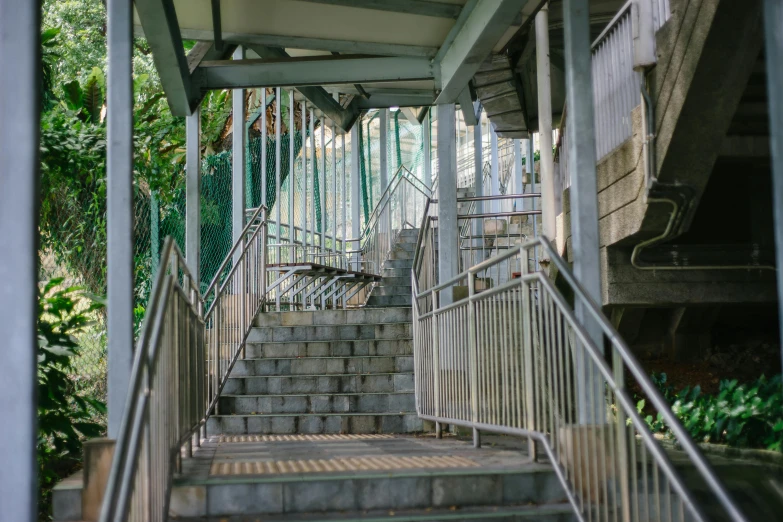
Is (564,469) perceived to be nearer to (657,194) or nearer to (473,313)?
(473,313)

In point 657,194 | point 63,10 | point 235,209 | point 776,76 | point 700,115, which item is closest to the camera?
point 776,76

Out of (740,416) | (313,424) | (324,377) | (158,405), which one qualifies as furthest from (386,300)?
(158,405)

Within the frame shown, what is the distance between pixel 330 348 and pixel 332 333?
38cm

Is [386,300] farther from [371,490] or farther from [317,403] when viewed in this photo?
[371,490]

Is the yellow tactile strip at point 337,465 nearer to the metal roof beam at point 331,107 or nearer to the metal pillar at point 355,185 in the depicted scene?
the metal roof beam at point 331,107

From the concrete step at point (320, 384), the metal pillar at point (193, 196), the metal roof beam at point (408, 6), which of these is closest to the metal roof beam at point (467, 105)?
the metal pillar at point (193, 196)

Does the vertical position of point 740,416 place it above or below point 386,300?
below

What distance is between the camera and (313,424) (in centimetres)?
790

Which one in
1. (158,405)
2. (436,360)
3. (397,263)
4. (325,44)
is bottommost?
(158,405)

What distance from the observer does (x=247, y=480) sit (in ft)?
15.5

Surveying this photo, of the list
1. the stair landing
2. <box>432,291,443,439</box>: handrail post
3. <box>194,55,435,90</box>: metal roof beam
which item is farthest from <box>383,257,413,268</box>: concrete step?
the stair landing

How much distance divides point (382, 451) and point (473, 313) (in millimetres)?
1157

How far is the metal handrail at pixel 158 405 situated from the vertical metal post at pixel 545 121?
5.55 metres

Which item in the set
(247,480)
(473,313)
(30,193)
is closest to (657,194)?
(473,313)
